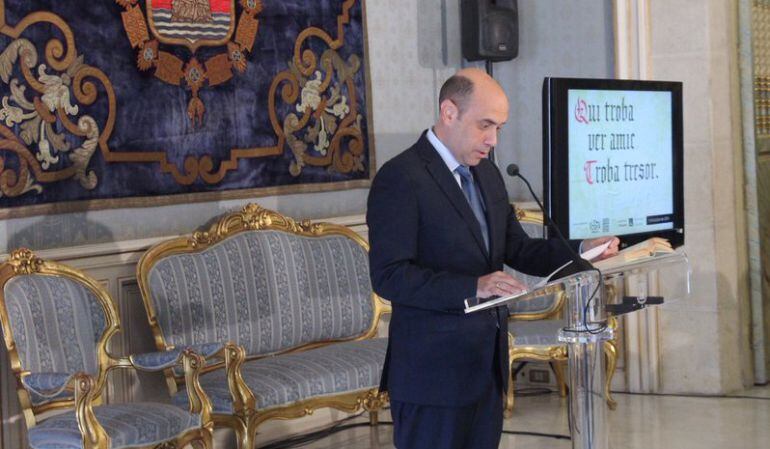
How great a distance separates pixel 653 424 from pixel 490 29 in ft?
7.53

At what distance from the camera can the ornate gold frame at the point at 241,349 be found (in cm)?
453

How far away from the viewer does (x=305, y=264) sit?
17.7 ft

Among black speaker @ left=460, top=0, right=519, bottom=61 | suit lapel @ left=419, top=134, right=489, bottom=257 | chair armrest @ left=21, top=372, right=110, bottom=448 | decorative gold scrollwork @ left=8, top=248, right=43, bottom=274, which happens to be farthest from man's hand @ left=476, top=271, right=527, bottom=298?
black speaker @ left=460, top=0, right=519, bottom=61

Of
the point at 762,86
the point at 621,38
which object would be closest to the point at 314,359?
the point at 621,38

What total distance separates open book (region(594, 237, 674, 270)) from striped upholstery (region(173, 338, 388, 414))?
1987 millimetres

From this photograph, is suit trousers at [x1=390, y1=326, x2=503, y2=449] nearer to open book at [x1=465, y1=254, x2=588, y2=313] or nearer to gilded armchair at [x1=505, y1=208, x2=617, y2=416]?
open book at [x1=465, y1=254, x2=588, y2=313]

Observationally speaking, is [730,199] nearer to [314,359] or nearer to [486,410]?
[314,359]

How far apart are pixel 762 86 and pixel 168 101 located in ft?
11.2

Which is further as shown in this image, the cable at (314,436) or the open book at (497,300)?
the cable at (314,436)

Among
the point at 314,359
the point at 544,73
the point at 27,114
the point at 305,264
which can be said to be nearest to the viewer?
the point at 27,114

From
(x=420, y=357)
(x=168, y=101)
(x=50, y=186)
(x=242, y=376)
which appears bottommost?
(x=242, y=376)

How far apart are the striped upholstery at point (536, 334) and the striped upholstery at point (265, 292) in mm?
752

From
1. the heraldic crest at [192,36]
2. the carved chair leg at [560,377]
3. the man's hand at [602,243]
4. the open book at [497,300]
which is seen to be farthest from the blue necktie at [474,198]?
the carved chair leg at [560,377]

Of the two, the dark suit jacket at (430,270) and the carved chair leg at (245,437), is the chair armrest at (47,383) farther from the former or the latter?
the dark suit jacket at (430,270)
